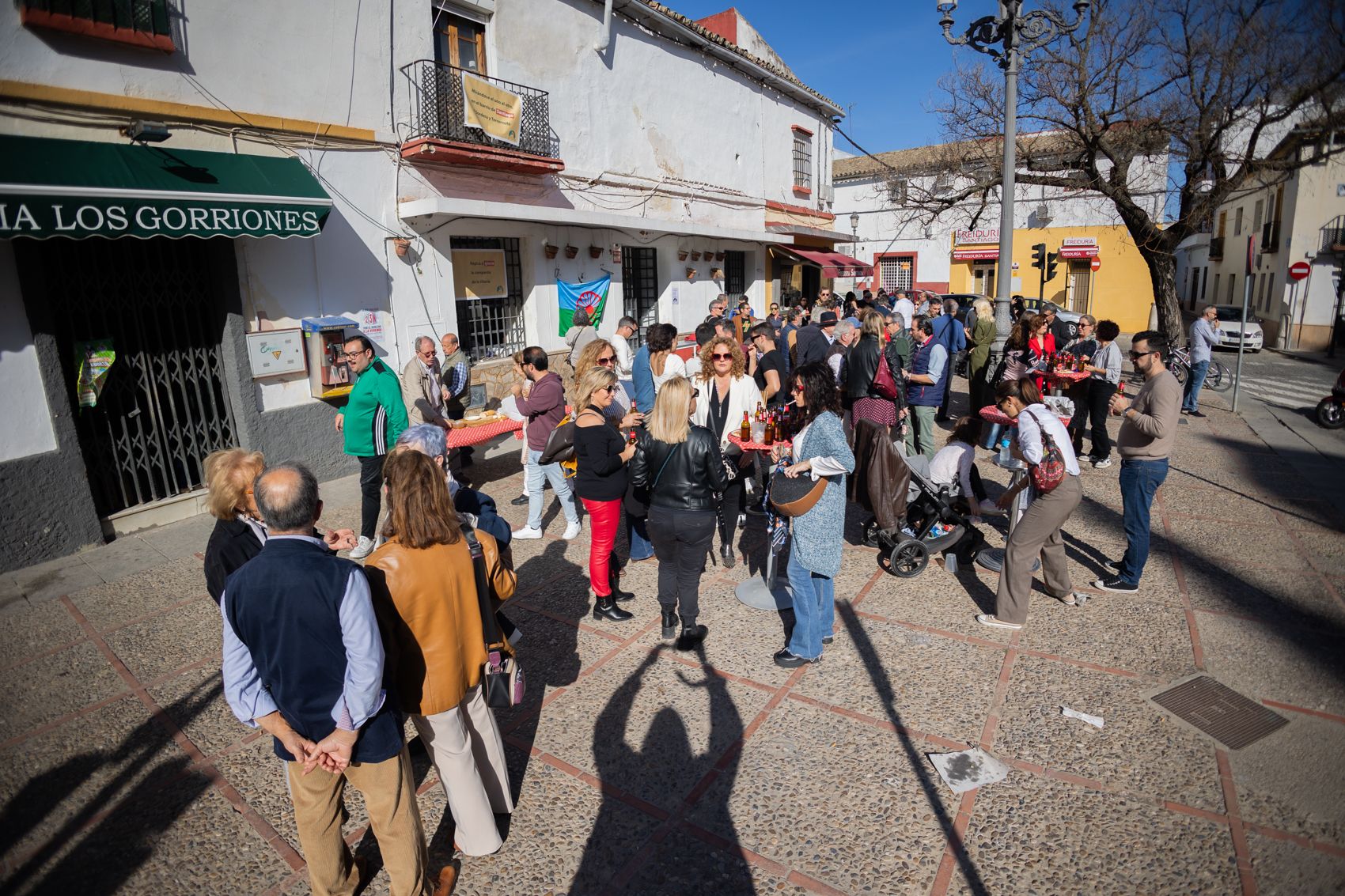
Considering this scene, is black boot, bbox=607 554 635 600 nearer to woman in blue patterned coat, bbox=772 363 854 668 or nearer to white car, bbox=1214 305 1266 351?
woman in blue patterned coat, bbox=772 363 854 668

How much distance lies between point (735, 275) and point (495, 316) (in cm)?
864

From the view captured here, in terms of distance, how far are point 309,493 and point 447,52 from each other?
991 centimetres

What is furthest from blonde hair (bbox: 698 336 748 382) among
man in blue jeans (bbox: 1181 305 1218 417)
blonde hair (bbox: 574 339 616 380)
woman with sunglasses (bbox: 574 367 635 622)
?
man in blue jeans (bbox: 1181 305 1218 417)

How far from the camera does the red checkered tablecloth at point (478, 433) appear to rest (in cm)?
745

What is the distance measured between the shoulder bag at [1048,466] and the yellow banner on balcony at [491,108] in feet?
27.7

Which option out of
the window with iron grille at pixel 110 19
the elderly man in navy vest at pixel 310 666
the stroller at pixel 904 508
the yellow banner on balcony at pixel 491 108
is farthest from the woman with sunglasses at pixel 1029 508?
the window with iron grille at pixel 110 19

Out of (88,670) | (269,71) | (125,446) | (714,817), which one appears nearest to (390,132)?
(269,71)

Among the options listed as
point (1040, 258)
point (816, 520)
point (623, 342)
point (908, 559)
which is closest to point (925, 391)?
point (908, 559)

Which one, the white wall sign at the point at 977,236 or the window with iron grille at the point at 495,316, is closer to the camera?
the window with iron grille at the point at 495,316

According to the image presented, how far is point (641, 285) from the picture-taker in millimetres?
15359

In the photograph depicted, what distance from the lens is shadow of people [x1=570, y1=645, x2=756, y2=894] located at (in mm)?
3039

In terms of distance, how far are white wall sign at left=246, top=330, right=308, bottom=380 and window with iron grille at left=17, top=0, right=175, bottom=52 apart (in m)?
2.85

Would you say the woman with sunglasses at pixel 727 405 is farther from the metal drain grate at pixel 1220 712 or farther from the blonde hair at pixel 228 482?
the blonde hair at pixel 228 482

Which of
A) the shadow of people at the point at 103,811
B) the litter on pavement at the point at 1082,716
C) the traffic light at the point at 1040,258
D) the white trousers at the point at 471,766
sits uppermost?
the traffic light at the point at 1040,258
